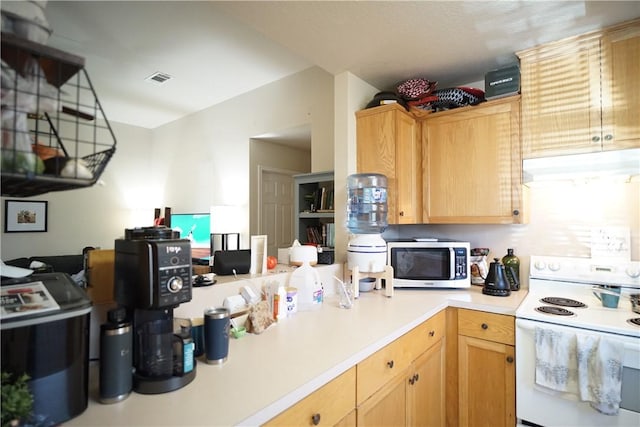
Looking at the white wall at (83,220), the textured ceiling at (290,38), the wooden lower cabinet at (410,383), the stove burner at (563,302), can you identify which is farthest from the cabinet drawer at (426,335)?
the white wall at (83,220)

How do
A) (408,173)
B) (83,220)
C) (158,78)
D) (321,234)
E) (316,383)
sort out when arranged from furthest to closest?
(158,78)
(321,234)
(83,220)
(408,173)
(316,383)

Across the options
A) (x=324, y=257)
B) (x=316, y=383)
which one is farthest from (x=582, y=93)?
(x=316, y=383)

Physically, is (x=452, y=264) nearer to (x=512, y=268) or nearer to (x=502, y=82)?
(x=512, y=268)

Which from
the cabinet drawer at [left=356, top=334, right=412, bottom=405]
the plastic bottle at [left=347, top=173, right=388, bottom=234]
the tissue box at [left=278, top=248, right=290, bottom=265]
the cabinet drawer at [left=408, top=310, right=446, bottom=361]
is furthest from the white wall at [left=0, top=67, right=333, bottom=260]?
Answer: the cabinet drawer at [left=356, top=334, right=412, bottom=405]

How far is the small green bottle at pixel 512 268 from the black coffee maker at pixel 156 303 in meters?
1.93

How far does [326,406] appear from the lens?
3.18 feet

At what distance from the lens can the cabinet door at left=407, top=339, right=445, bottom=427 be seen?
4.81ft

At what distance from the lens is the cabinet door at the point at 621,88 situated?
1.58 meters

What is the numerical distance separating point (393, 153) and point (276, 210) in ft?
7.46

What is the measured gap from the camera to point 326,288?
195cm

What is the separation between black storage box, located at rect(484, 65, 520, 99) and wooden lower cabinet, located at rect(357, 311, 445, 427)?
4.45ft

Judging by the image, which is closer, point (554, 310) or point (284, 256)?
point (554, 310)

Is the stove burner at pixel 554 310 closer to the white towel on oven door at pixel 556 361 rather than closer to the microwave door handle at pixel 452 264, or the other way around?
A: the white towel on oven door at pixel 556 361

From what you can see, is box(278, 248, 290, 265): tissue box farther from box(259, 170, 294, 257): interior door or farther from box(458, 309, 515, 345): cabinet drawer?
box(259, 170, 294, 257): interior door
